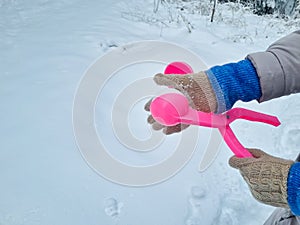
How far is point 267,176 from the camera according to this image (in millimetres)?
788

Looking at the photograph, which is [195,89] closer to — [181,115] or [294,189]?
[181,115]

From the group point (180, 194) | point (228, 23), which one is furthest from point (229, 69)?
point (228, 23)

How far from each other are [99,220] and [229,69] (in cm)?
70

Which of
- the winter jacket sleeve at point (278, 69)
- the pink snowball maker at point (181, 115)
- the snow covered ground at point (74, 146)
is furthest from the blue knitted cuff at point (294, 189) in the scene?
the snow covered ground at point (74, 146)

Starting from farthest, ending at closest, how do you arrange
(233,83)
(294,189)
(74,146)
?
(74,146), (233,83), (294,189)

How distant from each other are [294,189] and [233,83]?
0.29 metres

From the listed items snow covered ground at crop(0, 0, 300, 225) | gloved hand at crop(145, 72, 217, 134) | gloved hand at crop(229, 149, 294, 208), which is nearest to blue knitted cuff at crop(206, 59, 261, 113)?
gloved hand at crop(145, 72, 217, 134)

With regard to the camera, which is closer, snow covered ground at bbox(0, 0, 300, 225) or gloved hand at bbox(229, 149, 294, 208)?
gloved hand at bbox(229, 149, 294, 208)

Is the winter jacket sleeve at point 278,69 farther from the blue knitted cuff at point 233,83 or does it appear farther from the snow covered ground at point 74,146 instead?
the snow covered ground at point 74,146

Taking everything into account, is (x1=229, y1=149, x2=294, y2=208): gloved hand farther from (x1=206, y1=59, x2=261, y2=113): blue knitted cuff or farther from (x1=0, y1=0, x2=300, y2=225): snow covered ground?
(x1=0, y1=0, x2=300, y2=225): snow covered ground

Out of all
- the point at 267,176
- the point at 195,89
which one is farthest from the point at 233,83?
the point at 267,176

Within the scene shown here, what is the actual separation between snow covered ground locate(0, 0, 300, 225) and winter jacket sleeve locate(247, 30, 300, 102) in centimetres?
65

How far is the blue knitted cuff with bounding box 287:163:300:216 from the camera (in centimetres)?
75

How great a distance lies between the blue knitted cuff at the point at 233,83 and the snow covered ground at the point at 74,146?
0.61 metres
